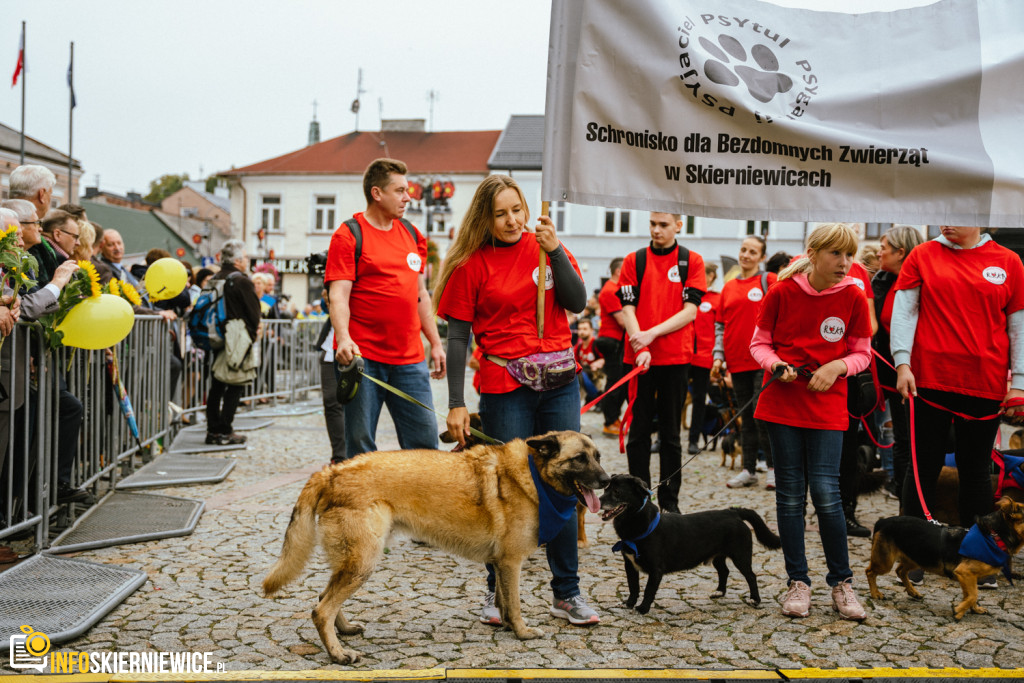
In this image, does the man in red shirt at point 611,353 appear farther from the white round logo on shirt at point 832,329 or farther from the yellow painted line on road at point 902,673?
→ the yellow painted line on road at point 902,673

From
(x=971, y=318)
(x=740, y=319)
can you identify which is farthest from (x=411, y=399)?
(x=740, y=319)

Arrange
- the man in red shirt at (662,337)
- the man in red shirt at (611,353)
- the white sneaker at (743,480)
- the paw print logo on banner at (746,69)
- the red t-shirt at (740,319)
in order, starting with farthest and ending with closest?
1. the man in red shirt at (611,353)
2. the white sneaker at (743,480)
3. the red t-shirt at (740,319)
4. the man in red shirt at (662,337)
5. the paw print logo on banner at (746,69)

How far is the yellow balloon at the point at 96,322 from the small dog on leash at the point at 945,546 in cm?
484

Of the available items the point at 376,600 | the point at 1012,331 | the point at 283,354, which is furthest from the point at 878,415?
the point at 283,354

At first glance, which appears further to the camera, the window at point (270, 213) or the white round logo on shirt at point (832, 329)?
the window at point (270, 213)

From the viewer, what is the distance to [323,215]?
4922 centimetres

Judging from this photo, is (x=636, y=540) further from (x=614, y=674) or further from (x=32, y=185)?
(x=32, y=185)

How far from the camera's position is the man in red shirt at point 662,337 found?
5918 mm

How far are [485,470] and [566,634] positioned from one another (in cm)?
87

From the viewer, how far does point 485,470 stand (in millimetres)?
3889

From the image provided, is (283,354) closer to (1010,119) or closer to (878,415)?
(878,415)

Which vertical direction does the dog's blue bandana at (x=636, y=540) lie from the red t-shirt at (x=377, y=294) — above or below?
below

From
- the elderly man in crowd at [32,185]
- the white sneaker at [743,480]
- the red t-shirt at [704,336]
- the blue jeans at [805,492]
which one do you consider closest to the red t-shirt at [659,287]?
the blue jeans at [805,492]

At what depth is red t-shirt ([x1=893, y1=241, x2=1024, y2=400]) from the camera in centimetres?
457
